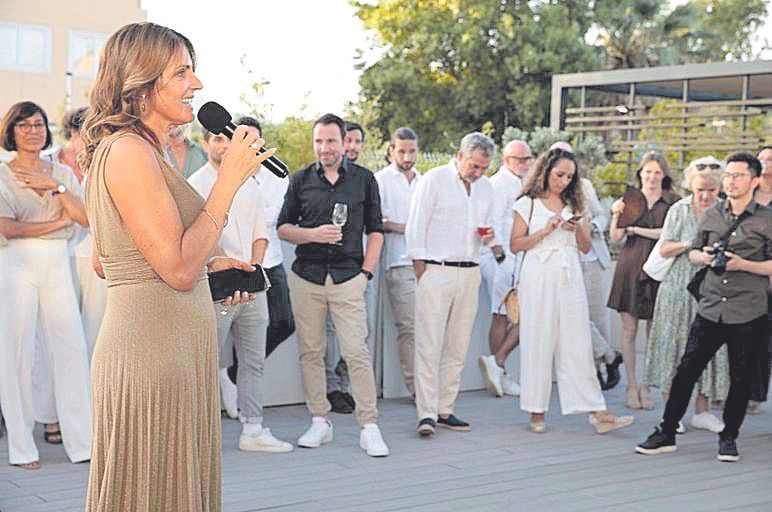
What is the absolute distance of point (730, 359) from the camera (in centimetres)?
704

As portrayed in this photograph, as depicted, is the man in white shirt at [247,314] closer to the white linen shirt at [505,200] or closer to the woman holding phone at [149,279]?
the white linen shirt at [505,200]

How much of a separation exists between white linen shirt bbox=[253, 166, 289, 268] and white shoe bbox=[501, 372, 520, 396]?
246 cm

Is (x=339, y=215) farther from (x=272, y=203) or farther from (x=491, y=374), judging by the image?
(x=491, y=374)

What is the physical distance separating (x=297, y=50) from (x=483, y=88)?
13374 millimetres

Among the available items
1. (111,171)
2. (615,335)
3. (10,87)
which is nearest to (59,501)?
→ (111,171)

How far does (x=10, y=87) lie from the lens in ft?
122

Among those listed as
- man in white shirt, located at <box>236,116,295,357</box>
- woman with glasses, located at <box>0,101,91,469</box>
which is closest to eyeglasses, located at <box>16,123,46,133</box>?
woman with glasses, located at <box>0,101,91,469</box>

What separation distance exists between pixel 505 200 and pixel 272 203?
8.38 ft

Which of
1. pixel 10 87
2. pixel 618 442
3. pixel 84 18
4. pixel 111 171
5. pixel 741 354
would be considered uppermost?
pixel 84 18

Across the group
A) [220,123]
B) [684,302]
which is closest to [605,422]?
[684,302]

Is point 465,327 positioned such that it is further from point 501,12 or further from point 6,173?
point 501,12

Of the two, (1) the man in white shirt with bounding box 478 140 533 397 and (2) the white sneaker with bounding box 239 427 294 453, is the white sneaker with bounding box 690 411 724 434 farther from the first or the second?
(2) the white sneaker with bounding box 239 427 294 453

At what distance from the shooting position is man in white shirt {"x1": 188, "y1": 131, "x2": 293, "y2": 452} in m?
6.67

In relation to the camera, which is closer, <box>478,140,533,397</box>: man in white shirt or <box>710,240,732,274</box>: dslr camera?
<box>710,240,732,274</box>: dslr camera
